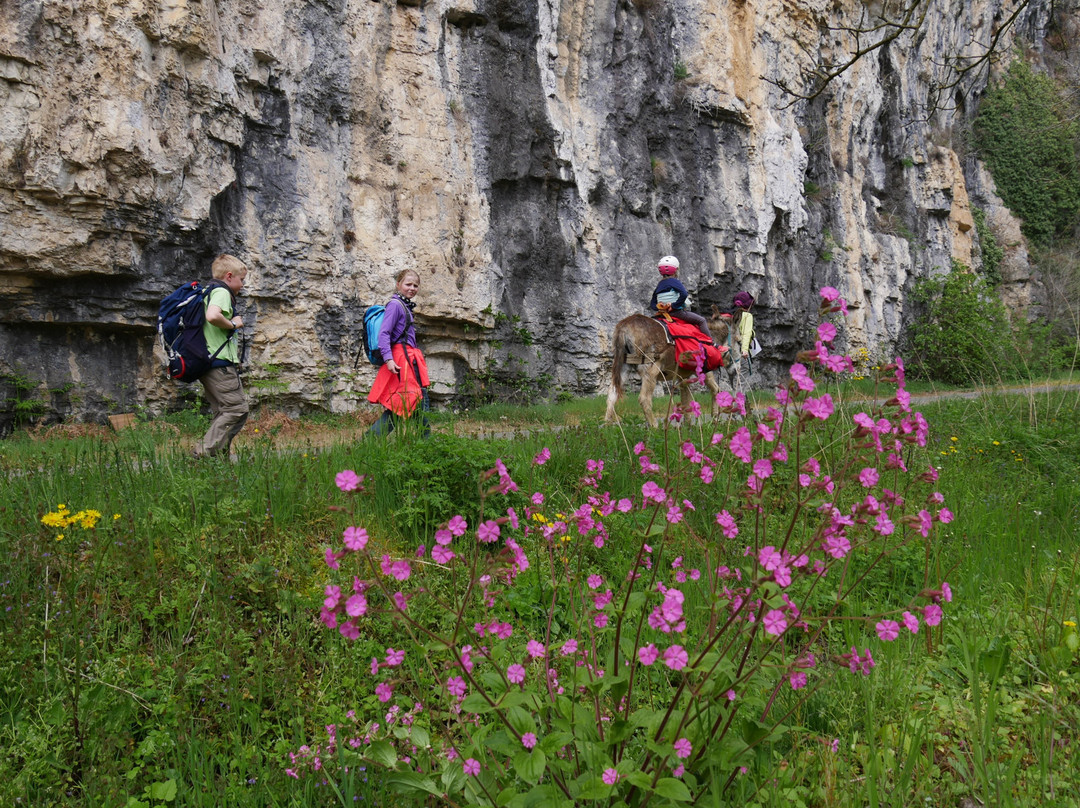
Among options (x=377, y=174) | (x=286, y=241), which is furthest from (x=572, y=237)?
(x=286, y=241)

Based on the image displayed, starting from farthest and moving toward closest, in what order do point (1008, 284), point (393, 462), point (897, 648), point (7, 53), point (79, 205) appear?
point (1008, 284), point (79, 205), point (7, 53), point (393, 462), point (897, 648)

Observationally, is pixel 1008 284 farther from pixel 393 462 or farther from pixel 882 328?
pixel 393 462

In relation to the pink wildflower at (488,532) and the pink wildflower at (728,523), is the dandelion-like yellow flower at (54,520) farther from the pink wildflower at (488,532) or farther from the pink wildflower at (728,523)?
the pink wildflower at (728,523)

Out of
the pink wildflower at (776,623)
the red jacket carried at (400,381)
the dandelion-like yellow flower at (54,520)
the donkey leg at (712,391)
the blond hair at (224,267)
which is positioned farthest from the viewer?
the red jacket carried at (400,381)

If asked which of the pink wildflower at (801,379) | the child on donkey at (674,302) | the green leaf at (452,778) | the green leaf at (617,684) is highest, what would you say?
the child on donkey at (674,302)

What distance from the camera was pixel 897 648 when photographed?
2.50 meters

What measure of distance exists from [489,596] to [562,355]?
1445cm

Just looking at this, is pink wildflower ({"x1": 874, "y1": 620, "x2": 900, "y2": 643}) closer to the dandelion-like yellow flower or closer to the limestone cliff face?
the dandelion-like yellow flower

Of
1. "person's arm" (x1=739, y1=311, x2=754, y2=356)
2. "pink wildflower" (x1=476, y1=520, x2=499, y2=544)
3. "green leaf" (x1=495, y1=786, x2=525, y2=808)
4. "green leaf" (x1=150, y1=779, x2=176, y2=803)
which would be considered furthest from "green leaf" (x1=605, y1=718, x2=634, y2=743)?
"person's arm" (x1=739, y1=311, x2=754, y2=356)

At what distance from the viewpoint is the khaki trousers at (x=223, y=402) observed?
577 cm

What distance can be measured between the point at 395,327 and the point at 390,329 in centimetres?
6

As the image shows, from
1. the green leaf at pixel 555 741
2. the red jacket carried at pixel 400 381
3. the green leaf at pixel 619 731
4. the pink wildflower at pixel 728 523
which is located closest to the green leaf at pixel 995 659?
the pink wildflower at pixel 728 523

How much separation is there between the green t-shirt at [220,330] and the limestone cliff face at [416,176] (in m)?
5.81

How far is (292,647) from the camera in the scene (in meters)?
2.64
